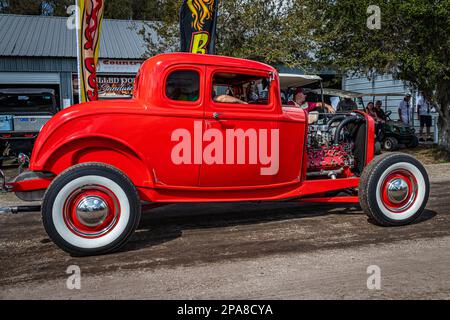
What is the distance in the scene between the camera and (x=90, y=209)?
3.88 metres

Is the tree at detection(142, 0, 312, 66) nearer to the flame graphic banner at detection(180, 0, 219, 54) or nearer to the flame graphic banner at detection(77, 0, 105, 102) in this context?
the flame graphic banner at detection(180, 0, 219, 54)

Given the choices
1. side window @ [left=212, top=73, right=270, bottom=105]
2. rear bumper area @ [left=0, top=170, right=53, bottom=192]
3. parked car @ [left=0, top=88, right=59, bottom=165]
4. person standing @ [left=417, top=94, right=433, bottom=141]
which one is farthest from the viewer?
person standing @ [left=417, top=94, right=433, bottom=141]

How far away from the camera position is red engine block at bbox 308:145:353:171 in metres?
5.20

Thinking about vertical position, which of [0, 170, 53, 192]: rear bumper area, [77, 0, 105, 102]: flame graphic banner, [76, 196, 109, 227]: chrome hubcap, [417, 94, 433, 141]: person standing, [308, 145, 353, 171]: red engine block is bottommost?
[76, 196, 109, 227]: chrome hubcap

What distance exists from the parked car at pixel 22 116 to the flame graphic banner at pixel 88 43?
13.3ft

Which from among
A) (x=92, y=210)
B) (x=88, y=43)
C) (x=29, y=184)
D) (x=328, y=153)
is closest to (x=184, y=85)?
(x=92, y=210)

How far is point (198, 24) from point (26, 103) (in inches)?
272

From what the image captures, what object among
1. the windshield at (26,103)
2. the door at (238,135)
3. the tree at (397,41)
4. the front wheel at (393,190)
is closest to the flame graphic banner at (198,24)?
the tree at (397,41)

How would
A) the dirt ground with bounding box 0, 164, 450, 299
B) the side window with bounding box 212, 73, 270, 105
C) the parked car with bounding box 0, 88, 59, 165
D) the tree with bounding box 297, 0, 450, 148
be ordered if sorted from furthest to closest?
the parked car with bounding box 0, 88, 59, 165, the tree with bounding box 297, 0, 450, 148, the side window with bounding box 212, 73, 270, 105, the dirt ground with bounding box 0, 164, 450, 299

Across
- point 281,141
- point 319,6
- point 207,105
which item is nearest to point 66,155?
point 207,105

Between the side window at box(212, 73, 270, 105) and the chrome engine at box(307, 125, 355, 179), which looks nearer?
the side window at box(212, 73, 270, 105)

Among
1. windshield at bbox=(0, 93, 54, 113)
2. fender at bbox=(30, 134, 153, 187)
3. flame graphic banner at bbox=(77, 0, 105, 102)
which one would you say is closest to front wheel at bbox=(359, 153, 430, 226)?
fender at bbox=(30, 134, 153, 187)

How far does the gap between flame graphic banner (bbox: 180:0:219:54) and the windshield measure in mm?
6064

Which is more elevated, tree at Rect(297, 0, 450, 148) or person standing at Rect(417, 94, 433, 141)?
tree at Rect(297, 0, 450, 148)
